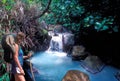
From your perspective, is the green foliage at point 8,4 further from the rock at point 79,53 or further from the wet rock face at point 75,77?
the rock at point 79,53

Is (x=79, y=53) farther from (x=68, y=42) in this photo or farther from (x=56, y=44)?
(x=56, y=44)

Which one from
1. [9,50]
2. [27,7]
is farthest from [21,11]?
[9,50]

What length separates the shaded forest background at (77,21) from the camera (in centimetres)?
636

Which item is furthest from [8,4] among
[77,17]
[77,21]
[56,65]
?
[56,65]

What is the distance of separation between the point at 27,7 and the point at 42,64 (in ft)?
7.63

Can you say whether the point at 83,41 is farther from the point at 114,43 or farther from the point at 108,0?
the point at 108,0

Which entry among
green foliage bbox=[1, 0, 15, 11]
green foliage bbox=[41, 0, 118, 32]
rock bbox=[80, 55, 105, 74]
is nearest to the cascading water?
rock bbox=[80, 55, 105, 74]

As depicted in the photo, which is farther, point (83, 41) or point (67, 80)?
point (83, 41)

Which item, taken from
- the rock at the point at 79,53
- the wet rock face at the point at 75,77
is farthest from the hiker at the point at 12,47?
the rock at the point at 79,53

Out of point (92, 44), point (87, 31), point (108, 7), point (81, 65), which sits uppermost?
point (108, 7)

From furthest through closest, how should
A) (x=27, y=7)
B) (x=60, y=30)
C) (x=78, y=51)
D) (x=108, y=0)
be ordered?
(x=60, y=30) → (x=78, y=51) → (x=27, y=7) → (x=108, y=0)

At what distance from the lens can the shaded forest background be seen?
250 inches

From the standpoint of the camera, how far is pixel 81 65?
8195 mm

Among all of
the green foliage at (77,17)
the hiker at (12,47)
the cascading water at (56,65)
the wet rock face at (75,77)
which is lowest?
the cascading water at (56,65)
